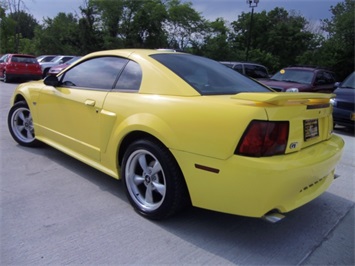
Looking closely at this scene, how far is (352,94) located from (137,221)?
22.1 feet

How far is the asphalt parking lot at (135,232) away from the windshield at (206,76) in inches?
45.4

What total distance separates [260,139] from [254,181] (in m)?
0.29

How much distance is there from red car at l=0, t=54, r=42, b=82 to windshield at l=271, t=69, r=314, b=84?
38.9 ft

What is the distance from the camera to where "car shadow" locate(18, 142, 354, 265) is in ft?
8.20

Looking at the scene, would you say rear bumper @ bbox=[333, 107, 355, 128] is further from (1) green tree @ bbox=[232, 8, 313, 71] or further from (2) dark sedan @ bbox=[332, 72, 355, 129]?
(1) green tree @ bbox=[232, 8, 313, 71]

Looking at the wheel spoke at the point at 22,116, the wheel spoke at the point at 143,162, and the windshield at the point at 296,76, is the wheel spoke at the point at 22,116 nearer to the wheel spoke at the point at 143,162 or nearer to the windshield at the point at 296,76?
the wheel spoke at the point at 143,162

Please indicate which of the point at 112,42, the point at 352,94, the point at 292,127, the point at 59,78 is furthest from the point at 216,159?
the point at 112,42

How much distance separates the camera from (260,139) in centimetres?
230

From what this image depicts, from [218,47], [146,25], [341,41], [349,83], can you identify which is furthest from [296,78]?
[146,25]

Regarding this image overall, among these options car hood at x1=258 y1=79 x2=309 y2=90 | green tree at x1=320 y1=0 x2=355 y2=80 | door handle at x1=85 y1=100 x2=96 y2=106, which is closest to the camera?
door handle at x1=85 y1=100 x2=96 y2=106

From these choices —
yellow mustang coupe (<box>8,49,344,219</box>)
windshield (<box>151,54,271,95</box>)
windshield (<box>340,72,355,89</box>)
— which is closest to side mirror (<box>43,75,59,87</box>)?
yellow mustang coupe (<box>8,49,344,219</box>)

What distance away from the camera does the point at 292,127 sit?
245 cm

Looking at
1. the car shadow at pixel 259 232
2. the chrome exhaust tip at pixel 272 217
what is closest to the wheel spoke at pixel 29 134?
the car shadow at pixel 259 232

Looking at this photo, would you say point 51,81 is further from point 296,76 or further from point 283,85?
point 296,76
